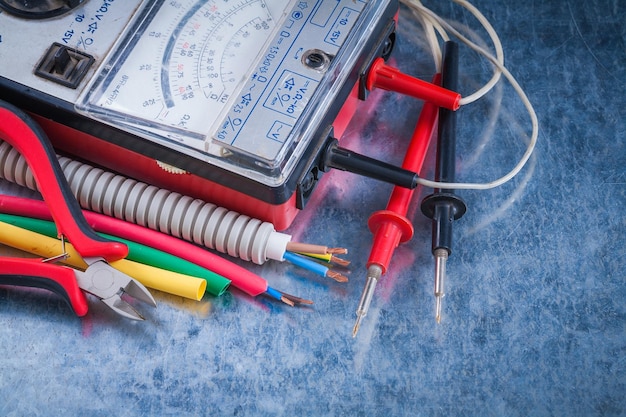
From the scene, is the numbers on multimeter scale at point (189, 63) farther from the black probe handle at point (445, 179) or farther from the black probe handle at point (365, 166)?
the black probe handle at point (445, 179)

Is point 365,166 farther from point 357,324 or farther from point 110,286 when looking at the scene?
point 110,286

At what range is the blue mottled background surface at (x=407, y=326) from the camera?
101 centimetres

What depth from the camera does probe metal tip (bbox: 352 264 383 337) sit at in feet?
3.36

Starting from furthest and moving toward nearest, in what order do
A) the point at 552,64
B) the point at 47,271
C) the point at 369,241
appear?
the point at 552,64 < the point at 369,241 < the point at 47,271

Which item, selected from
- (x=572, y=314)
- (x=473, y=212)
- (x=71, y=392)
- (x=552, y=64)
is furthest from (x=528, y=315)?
(x=71, y=392)

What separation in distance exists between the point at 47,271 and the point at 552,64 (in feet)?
2.39

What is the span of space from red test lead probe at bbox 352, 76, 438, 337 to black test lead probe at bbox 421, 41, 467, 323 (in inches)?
1.0

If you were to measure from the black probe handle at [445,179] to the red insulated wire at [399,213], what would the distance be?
2 cm

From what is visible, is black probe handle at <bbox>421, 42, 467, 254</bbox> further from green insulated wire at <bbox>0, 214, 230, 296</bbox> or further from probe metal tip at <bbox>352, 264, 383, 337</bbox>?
green insulated wire at <bbox>0, 214, 230, 296</bbox>

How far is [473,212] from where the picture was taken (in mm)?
1135

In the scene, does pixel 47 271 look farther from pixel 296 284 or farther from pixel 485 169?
pixel 485 169

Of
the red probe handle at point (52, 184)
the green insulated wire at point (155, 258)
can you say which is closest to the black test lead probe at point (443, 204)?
the green insulated wire at point (155, 258)

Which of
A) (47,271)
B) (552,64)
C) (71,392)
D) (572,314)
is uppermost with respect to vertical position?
(552,64)

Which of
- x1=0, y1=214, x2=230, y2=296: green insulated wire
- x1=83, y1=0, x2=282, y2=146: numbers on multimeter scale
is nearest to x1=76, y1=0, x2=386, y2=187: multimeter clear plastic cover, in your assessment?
x1=83, y1=0, x2=282, y2=146: numbers on multimeter scale
